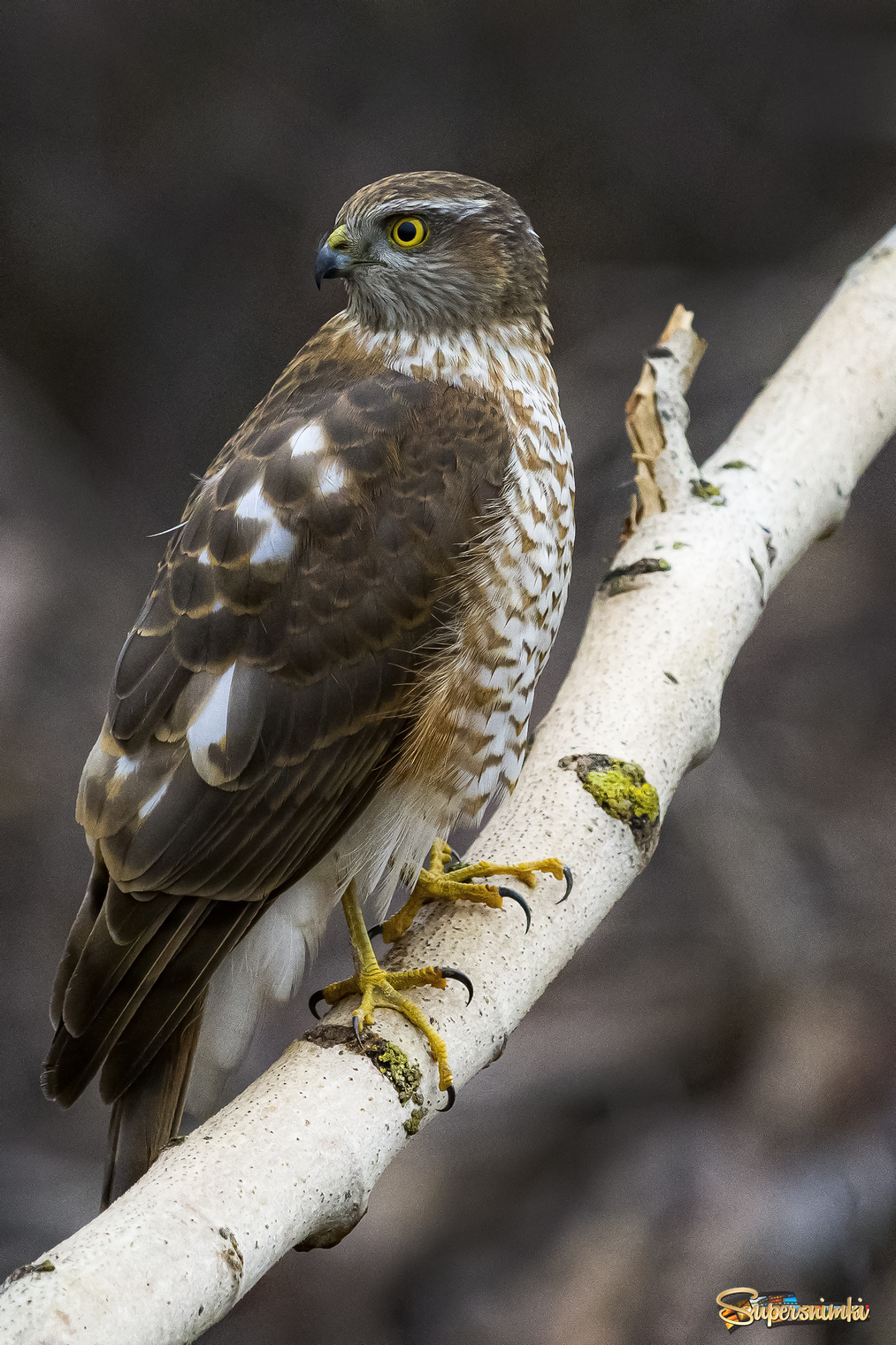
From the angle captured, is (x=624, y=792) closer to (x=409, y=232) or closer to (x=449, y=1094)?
(x=449, y=1094)

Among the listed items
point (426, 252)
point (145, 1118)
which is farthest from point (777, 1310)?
point (426, 252)

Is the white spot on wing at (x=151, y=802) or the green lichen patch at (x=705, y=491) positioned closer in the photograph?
the white spot on wing at (x=151, y=802)

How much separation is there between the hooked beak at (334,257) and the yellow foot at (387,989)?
90 centimetres

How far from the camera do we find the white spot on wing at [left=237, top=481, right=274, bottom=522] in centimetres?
142

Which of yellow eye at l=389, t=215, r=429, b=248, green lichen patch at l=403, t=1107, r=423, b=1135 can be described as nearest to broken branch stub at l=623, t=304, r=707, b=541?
yellow eye at l=389, t=215, r=429, b=248

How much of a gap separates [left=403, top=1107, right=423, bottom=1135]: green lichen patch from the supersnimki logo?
51.2 inches

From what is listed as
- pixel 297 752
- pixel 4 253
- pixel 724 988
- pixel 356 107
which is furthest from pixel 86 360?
pixel 724 988

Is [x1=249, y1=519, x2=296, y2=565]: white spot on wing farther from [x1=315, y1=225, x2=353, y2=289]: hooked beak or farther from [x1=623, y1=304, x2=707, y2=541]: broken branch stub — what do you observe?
[x1=623, y1=304, x2=707, y2=541]: broken branch stub

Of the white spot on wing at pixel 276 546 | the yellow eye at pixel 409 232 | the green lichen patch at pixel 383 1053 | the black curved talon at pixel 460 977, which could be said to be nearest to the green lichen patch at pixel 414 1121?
the green lichen patch at pixel 383 1053

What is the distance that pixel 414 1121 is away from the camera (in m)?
1.40

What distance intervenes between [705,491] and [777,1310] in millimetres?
1633

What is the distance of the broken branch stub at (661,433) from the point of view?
7.23ft

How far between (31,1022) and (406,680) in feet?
5.30

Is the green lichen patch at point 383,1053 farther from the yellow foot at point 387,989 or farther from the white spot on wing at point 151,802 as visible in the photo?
the white spot on wing at point 151,802
